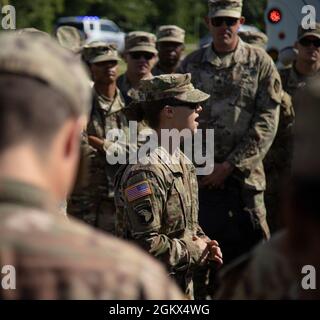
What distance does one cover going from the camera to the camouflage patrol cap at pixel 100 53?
8922 millimetres

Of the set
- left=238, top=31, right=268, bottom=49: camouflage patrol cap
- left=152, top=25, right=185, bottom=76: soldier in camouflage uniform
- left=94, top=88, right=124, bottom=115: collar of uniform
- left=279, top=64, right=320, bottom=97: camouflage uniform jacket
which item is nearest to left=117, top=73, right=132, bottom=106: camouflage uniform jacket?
left=152, top=25, right=185, bottom=76: soldier in camouflage uniform

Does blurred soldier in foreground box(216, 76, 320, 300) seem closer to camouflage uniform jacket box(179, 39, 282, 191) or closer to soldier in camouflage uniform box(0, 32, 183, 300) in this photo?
soldier in camouflage uniform box(0, 32, 183, 300)

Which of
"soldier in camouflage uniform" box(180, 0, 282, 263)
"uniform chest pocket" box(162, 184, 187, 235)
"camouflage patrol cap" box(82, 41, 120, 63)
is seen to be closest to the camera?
"uniform chest pocket" box(162, 184, 187, 235)

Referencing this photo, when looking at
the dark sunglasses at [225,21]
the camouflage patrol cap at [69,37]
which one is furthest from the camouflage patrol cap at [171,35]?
the dark sunglasses at [225,21]

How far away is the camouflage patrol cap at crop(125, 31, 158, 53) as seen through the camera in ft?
32.4

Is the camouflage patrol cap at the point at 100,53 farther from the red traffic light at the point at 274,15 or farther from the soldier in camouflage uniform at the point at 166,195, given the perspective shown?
the soldier in camouflage uniform at the point at 166,195

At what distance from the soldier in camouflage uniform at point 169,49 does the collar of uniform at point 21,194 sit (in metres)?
8.04

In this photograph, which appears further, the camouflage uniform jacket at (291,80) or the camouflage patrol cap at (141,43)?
the camouflage patrol cap at (141,43)

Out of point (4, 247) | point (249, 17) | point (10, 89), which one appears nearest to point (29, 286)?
point (4, 247)

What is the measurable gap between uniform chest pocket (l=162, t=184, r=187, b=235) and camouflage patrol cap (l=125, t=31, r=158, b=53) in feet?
15.8

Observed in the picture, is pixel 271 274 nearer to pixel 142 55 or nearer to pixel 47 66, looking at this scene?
pixel 47 66

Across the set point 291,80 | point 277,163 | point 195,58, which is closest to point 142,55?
point 291,80
